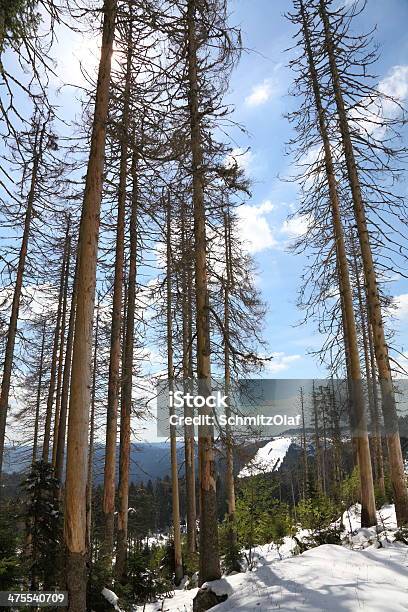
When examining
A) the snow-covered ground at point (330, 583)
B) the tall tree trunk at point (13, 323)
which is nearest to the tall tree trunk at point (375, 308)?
the snow-covered ground at point (330, 583)

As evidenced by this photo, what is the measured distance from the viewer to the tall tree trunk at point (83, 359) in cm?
491

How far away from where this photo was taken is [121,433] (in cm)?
1145

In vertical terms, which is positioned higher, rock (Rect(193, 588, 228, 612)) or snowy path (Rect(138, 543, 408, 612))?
snowy path (Rect(138, 543, 408, 612))

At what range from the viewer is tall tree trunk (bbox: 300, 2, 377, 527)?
9.36m

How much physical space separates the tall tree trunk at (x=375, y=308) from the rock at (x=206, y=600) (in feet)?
14.9

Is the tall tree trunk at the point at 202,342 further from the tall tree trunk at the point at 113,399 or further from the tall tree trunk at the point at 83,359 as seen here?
the tall tree trunk at the point at 83,359

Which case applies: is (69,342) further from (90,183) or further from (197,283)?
(90,183)

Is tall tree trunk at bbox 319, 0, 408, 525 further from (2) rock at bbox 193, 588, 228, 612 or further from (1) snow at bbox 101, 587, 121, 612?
(1) snow at bbox 101, 587, 121, 612

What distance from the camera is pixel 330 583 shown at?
5312 millimetres

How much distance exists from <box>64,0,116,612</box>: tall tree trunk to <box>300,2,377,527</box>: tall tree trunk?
→ 6717 millimetres

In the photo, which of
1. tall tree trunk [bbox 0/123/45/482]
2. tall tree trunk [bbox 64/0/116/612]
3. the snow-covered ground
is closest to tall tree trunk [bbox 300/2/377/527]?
the snow-covered ground

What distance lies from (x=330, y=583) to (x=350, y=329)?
5930 millimetres

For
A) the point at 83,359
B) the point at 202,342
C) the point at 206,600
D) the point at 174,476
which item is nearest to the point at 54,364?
the point at 174,476

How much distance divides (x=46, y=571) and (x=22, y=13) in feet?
34.5
